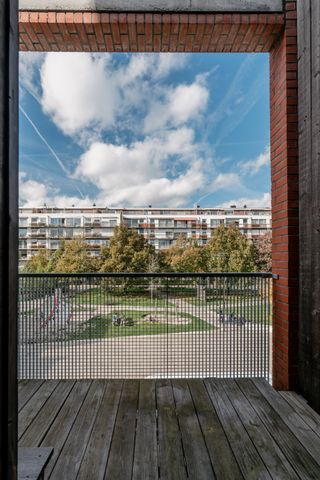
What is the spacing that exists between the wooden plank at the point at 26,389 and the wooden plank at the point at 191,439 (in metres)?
1.09

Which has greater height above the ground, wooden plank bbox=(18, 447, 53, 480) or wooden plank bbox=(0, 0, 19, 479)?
wooden plank bbox=(0, 0, 19, 479)

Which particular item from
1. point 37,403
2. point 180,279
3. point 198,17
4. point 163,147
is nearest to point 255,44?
point 198,17

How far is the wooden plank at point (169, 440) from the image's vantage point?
4.37 ft

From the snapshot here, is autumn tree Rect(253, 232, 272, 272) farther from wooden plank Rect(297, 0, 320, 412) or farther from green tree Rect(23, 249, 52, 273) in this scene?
wooden plank Rect(297, 0, 320, 412)

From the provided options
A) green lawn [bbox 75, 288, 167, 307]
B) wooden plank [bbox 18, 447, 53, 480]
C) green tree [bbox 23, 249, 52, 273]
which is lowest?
green tree [bbox 23, 249, 52, 273]

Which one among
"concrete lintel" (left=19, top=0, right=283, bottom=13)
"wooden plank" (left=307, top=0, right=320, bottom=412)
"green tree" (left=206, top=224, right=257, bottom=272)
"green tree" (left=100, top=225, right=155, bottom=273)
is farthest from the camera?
"green tree" (left=100, top=225, right=155, bottom=273)

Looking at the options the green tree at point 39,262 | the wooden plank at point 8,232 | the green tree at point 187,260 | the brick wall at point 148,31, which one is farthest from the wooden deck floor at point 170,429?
the green tree at point 39,262

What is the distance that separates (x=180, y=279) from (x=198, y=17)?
215 cm

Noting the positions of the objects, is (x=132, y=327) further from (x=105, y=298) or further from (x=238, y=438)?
(x=238, y=438)

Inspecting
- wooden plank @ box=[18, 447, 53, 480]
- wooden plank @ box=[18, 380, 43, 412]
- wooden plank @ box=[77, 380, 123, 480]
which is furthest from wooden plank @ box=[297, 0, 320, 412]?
wooden plank @ box=[18, 380, 43, 412]

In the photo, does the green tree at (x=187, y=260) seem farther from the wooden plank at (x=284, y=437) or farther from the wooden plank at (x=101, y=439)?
the wooden plank at (x=101, y=439)

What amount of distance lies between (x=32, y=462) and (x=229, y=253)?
2287 centimetres

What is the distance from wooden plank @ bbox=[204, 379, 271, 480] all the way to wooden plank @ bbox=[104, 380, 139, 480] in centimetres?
56

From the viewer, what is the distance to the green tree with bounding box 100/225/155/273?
2230cm
